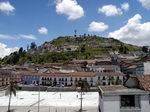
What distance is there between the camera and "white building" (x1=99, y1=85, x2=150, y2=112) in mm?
32844

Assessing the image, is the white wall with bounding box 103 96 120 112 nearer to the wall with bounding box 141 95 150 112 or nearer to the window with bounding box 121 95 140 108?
the window with bounding box 121 95 140 108

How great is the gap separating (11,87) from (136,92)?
133 feet

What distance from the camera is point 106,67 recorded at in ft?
552

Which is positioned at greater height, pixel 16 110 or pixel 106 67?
pixel 106 67

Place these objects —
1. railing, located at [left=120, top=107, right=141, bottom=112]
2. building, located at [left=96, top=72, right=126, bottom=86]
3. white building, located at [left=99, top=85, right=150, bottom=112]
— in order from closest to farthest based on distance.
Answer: white building, located at [left=99, top=85, right=150, bottom=112] → railing, located at [left=120, top=107, right=141, bottom=112] → building, located at [left=96, top=72, right=126, bottom=86]

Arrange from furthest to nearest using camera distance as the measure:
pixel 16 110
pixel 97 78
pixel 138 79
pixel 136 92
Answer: pixel 97 78 < pixel 16 110 < pixel 138 79 < pixel 136 92

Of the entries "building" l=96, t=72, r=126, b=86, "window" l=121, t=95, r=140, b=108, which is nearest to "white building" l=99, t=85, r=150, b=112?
"window" l=121, t=95, r=140, b=108

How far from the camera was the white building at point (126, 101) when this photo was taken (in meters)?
32.8

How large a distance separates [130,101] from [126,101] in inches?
17.1

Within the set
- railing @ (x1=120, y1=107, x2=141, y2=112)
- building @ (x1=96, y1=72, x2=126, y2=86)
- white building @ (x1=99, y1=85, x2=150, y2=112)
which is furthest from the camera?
building @ (x1=96, y1=72, x2=126, y2=86)

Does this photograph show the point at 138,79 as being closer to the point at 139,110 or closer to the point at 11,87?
the point at 139,110

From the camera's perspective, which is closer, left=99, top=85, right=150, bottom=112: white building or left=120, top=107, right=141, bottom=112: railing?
left=99, top=85, right=150, bottom=112: white building

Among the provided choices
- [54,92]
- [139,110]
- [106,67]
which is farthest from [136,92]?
[106,67]

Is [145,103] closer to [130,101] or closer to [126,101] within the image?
[130,101]
